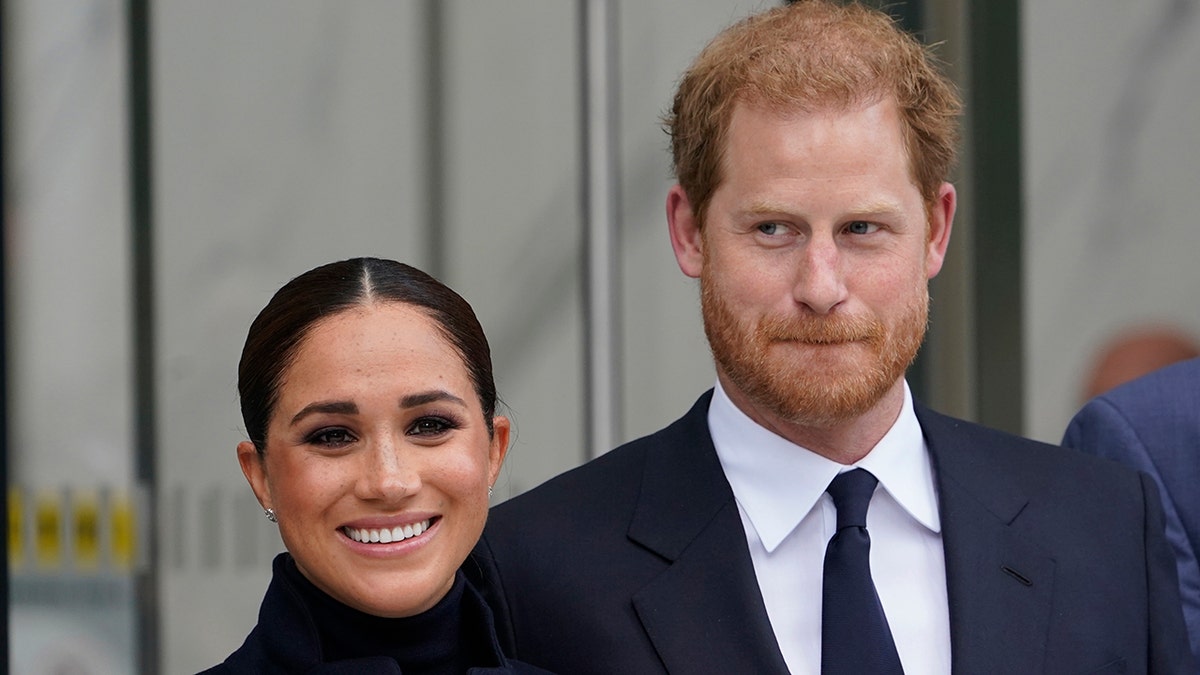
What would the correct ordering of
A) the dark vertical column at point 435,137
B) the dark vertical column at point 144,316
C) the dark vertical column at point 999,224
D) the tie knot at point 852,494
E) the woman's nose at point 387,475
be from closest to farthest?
the woman's nose at point 387,475
the tie knot at point 852,494
the dark vertical column at point 144,316
the dark vertical column at point 435,137
the dark vertical column at point 999,224

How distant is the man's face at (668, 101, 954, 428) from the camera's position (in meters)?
2.22

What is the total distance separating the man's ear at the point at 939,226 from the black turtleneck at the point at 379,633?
2.63 ft

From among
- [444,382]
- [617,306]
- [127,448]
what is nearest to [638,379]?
[617,306]

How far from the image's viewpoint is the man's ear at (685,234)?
2.39 meters

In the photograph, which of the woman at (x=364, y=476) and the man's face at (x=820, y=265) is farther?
the man's face at (x=820, y=265)

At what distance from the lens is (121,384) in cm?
376

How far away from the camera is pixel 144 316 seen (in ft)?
12.4

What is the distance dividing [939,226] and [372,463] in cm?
87

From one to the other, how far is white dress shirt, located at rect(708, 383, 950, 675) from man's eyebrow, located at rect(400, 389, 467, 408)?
48 cm

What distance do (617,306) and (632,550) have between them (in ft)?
5.57

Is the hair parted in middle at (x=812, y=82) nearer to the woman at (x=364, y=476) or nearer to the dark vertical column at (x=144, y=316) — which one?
the woman at (x=364, y=476)

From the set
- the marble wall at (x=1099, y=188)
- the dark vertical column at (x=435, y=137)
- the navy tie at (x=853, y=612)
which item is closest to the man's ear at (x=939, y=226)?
the navy tie at (x=853, y=612)

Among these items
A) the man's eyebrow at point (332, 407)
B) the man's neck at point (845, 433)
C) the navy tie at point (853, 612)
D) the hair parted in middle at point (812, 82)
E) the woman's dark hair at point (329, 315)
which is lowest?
the navy tie at point (853, 612)

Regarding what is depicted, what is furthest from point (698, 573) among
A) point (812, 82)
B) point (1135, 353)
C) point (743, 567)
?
point (1135, 353)
